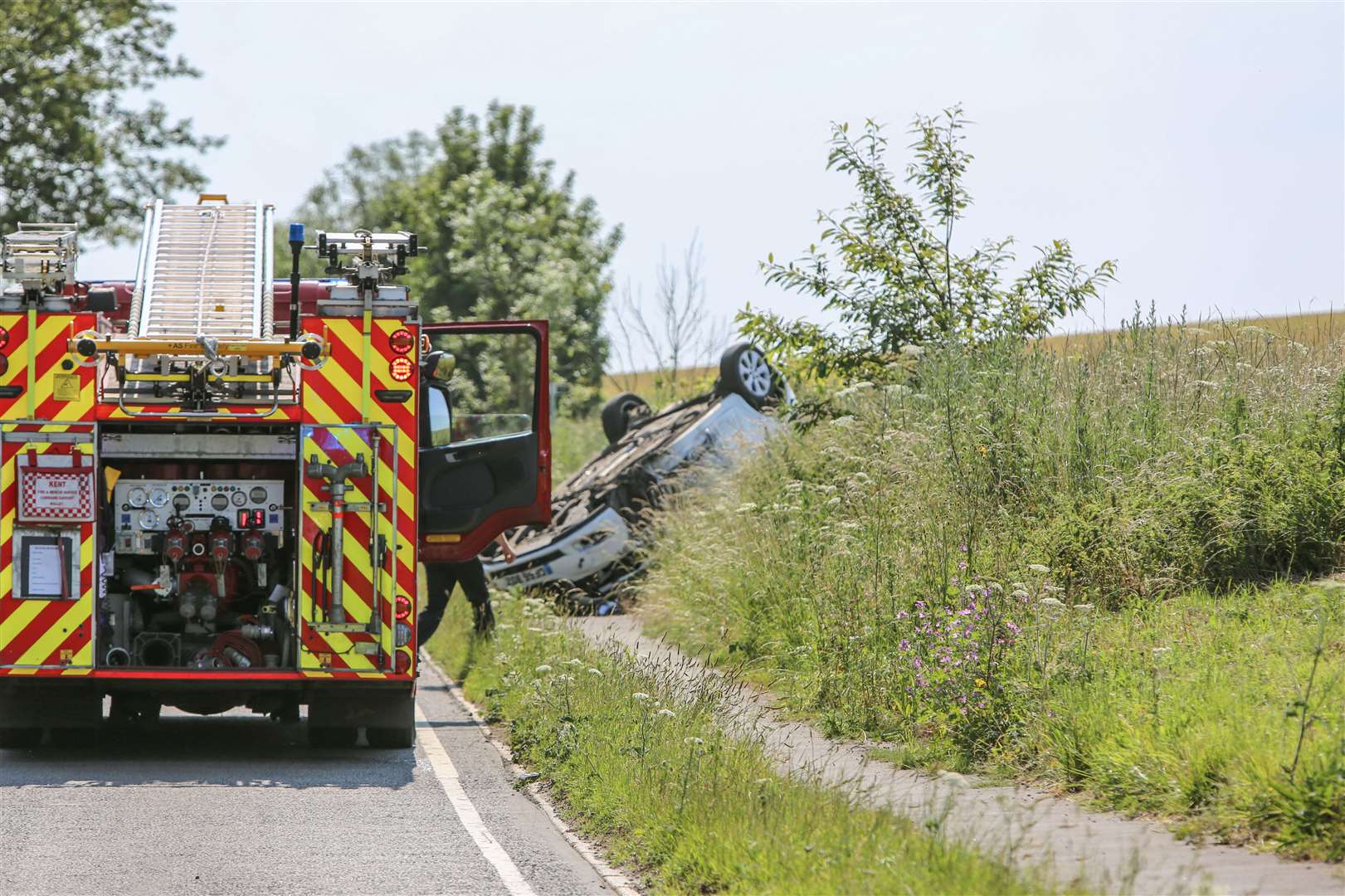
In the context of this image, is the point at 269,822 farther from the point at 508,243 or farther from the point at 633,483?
the point at 508,243

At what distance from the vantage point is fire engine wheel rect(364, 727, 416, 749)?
10.6 meters

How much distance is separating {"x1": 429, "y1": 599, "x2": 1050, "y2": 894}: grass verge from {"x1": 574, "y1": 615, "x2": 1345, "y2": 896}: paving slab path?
22 cm

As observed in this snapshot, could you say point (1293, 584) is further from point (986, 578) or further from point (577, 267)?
point (577, 267)

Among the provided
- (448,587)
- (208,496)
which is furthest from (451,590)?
(208,496)

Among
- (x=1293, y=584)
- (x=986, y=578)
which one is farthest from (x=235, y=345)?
(x=1293, y=584)

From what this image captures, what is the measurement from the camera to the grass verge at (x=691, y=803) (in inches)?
245

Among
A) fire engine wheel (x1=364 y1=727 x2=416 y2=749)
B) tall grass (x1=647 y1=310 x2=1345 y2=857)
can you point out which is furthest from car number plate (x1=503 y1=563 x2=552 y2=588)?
fire engine wheel (x1=364 y1=727 x2=416 y2=749)

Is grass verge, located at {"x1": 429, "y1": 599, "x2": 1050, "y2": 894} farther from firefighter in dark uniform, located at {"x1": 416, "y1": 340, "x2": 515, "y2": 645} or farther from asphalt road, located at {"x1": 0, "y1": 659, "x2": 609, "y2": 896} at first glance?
firefighter in dark uniform, located at {"x1": 416, "y1": 340, "x2": 515, "y2": 645}

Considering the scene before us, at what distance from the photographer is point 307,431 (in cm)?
1015

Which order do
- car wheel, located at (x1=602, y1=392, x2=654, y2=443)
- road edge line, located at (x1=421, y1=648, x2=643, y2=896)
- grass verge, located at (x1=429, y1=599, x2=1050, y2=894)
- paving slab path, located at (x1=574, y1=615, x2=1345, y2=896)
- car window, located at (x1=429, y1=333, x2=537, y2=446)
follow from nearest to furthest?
paving slab path, located at (x1=574, y1=615, x2=1345, y2=896), grass verge, located at (x1=429, y1=599, x2=1050, y2=894), road edge line, located at (x1=421, y1=648, x2=643, y2=896), car wheel, located at (x1=602, y1=392, x2=654, y2=443), car window, located at (x1=429, y1=333, x2=537, y2=446)

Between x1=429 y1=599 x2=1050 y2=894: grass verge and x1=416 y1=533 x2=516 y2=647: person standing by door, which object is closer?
x1=429 y1=599 x2=1050 y2=894: grass verge

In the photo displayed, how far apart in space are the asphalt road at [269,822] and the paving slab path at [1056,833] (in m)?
1.51

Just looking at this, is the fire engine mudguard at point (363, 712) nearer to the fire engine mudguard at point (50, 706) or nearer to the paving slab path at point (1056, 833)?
the fire engine mudguard at point (50, 706)

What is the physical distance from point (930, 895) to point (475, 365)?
33681 mm
